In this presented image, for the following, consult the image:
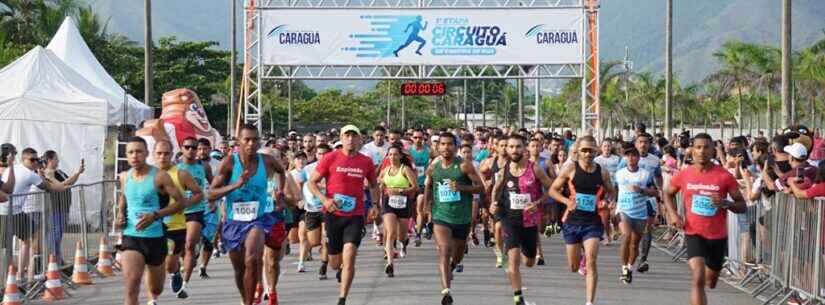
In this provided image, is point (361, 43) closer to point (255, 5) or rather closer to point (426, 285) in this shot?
point (255, 5)

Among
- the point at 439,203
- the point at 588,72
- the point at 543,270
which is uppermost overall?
the point at 588,72

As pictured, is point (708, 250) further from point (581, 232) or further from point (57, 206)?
point (57, 206)

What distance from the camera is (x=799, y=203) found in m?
12.4

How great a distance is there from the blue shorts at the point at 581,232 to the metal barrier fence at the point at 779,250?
6.00 feet

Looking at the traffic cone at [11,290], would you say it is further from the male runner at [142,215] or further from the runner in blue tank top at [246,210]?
the runner in blue tank top at [246,210]

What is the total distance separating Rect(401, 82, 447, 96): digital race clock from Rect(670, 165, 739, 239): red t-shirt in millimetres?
27691

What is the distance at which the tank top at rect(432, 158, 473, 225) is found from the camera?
12.9m

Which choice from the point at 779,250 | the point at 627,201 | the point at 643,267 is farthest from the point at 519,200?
the point at 643,267

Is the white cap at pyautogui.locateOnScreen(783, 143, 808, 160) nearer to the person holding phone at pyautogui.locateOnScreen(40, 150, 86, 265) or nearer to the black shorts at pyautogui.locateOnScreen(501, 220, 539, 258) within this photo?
the black shorts at pyautogui.locateOnScreen(501, 220, 539, 258)

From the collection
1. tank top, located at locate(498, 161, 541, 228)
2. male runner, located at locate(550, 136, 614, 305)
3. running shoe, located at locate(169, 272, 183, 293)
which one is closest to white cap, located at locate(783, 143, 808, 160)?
male runner, located at locate(550, 136, 614, 305)

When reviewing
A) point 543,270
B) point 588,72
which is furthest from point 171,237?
point 588,72

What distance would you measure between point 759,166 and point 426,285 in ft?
16.1

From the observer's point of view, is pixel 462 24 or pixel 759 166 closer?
pixel 759 166

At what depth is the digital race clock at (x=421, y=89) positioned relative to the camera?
38.8m
